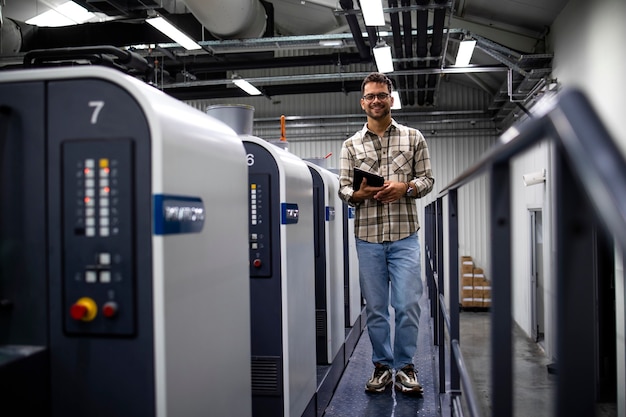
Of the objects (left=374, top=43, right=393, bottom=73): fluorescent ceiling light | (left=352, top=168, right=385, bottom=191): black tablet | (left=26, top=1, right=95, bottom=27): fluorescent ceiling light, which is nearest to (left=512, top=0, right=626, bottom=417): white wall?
(left=352, top=168, right=385, bottom=191): black tablet

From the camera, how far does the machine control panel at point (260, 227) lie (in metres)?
2.32

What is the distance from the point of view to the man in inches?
118

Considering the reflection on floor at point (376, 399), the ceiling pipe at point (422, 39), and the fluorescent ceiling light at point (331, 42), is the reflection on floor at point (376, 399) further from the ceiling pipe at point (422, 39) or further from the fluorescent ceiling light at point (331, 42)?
the fluorescent ceiling light at point (331, 42)

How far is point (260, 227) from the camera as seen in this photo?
7.64 ft

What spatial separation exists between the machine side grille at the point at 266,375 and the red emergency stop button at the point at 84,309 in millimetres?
1193

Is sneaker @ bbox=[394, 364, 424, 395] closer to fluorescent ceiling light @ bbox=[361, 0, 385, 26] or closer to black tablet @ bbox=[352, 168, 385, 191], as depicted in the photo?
black tablet @ bbox=[352, 168, 385, 191]

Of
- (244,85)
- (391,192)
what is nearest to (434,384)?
(391,192)

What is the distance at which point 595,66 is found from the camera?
4391mm

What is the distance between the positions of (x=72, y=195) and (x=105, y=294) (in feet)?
0.75

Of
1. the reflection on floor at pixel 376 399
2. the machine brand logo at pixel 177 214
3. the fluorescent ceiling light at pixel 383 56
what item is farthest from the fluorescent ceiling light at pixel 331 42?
the machine brand logo at pixel 177 214

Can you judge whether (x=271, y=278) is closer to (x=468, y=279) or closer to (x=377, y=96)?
(x=377, y=96)

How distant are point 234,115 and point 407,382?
1.67 metres

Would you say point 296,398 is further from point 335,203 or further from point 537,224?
point 537,224

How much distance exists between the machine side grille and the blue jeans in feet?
2.75
